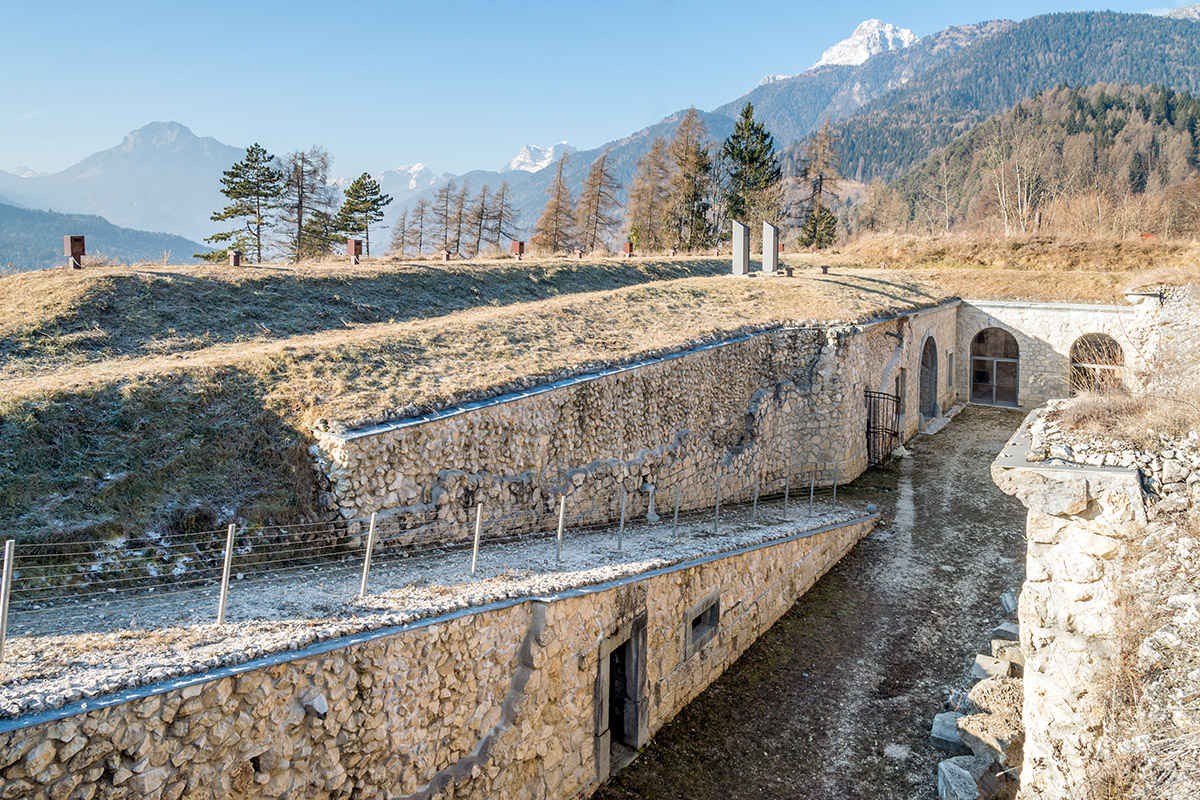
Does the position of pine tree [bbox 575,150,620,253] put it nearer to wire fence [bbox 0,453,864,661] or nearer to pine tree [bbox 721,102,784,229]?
pine tree [bbox 721,102,784,229]

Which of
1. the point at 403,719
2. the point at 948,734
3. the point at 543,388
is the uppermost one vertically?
the point at 543,388

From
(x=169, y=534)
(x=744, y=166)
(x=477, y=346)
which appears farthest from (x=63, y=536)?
(x=744, y=166)

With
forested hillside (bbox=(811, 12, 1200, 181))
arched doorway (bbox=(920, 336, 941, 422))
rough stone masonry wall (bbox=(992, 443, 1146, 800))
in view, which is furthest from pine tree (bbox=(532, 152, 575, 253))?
forested hillside (bbox=(811, 12, 1200, 181))

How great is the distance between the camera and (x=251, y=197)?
36.3 metres

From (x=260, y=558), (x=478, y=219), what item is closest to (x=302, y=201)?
(x=478, y=219)

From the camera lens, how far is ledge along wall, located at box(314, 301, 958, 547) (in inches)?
407

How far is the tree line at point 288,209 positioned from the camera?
118 feet

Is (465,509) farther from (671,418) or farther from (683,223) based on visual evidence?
(683,223)

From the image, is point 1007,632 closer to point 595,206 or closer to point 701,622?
point 701,622

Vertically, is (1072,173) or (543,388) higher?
(1072,173)

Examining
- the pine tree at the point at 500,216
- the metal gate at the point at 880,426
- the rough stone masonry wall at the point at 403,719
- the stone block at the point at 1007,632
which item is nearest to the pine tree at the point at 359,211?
the pine tree at the point at 500,216

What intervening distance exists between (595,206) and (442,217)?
12.0 metres

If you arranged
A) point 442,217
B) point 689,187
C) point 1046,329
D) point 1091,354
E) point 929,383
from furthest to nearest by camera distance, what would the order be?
point 442,217
point 689,187
point 1046,329
point 1091,354
point 929,383

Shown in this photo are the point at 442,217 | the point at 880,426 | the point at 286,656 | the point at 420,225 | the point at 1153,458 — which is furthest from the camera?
the point at 420,225
